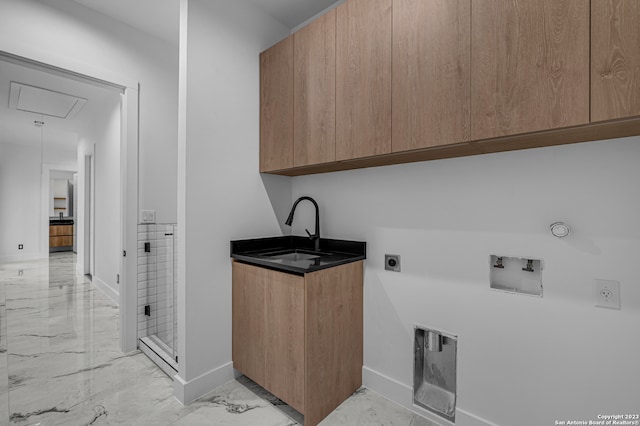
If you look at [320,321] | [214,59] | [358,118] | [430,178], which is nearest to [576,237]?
[430,178]

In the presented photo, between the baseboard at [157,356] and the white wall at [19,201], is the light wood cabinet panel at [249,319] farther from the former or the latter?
the white wall at [19,201]

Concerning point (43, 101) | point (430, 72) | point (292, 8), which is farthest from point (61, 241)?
point (430, 72)

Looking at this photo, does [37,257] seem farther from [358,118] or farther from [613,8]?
[613,8]

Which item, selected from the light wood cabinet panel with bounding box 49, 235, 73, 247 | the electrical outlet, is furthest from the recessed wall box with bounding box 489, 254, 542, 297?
the light wood cabinet panel with bounding box 49, 235, 73, 247

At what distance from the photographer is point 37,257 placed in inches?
156

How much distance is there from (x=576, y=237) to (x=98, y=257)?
525cm

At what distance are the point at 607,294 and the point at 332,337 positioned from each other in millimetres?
1272

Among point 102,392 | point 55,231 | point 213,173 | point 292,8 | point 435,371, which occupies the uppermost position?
point 292,8

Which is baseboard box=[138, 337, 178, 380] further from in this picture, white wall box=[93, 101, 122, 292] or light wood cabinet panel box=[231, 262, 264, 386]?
white wall box=[93, 101, 122, 292]

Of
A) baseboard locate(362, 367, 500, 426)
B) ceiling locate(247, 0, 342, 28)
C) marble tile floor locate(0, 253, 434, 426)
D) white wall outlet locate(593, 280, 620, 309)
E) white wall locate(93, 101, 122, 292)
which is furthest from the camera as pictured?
white wall locate(93, 101, 122, 292)

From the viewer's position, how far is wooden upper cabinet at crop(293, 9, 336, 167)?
1640mm

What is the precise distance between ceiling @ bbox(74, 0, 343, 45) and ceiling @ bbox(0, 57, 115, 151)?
719mm

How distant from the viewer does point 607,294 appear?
109 centimetres

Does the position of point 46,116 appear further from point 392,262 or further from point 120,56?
point 392,262
